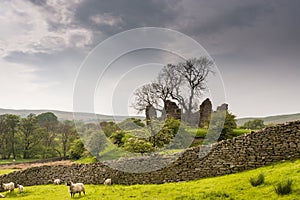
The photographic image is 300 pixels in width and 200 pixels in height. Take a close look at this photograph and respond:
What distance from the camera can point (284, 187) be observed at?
9.80m

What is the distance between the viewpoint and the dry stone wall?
14.1 m

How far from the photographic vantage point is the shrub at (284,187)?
9.75 meters

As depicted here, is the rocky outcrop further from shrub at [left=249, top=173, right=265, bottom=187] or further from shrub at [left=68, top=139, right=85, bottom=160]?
shrub at [left=249, top=173, right=265, bottom=187]

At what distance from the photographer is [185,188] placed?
13.7 metres

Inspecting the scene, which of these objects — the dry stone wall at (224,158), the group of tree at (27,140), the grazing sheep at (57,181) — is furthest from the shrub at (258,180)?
the group of tree at (27,140)

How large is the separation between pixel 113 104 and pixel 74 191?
764 centimetres

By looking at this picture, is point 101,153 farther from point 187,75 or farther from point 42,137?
point 42,137

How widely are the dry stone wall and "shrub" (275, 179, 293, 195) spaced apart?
170 inches

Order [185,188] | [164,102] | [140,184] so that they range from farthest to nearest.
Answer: [164,102]
[140,184]
[185,188]

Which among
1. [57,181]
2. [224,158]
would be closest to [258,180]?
[224,158]

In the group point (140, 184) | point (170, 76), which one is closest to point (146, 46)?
point (140, 184)

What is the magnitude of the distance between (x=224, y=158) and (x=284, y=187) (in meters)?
5.92

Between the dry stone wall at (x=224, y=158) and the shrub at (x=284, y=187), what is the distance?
433 cm

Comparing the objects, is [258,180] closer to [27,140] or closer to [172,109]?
[172,109]
